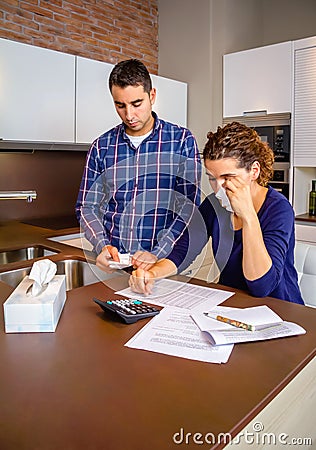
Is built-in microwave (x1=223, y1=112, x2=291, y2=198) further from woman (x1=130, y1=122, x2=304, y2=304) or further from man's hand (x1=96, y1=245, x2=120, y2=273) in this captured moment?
man's hand (x1=96, y1=245, x2=120, y2=273)

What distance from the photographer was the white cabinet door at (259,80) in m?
2.96

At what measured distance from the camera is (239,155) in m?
1.27

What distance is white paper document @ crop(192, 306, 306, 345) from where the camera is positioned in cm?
86

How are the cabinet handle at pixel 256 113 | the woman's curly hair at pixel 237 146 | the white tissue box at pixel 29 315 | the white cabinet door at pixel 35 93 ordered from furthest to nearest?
the cabinet handle at pixel 256 113, the white cabinet door at pixel 35 93, the woman's curly hair at pixel 237 146, the white tissue box at pixel 29 315

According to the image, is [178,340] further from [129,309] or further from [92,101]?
[92,101]

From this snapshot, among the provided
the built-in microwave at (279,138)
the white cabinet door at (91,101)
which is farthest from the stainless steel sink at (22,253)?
the built-in microwave at (279,138)

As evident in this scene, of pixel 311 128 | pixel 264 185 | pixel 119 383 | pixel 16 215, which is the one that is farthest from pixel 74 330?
pixel 311 128

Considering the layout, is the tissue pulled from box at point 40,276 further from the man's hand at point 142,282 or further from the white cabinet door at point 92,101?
the white cabinet door at point 92,101

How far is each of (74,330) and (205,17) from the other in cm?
323

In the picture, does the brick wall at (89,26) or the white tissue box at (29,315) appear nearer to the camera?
the white tissue box at (29,315)

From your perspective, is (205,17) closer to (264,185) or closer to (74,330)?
(264,185)

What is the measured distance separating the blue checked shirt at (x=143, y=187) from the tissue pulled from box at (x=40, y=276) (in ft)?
2.08

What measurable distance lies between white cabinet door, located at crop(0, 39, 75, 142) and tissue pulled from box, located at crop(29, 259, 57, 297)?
60.5 inches

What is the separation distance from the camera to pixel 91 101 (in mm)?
2729
